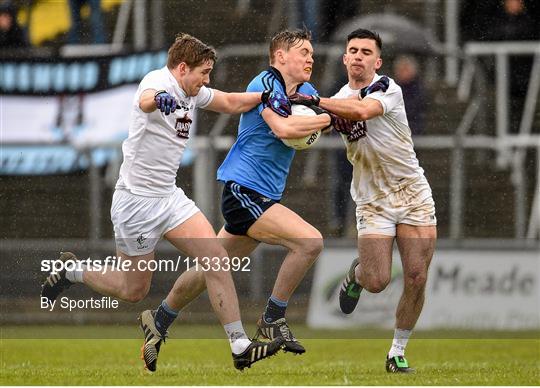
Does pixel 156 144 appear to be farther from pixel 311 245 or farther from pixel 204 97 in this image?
pixel 311 245

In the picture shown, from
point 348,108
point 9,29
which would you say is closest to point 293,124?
point 348,108

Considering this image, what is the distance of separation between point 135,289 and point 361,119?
1.91 metres

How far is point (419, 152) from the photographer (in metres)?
15.0

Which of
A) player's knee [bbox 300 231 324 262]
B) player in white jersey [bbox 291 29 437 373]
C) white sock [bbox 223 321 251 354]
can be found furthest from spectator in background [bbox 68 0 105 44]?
white sock [bbox 223 321 251 354]

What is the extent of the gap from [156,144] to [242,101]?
661 millimetres

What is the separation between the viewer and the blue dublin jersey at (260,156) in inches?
400

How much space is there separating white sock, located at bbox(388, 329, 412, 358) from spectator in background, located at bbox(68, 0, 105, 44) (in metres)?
6.55

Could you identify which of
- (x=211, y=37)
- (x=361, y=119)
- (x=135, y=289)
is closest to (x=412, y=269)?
(x=361, y=119)

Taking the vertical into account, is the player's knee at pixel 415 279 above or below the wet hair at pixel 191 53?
below

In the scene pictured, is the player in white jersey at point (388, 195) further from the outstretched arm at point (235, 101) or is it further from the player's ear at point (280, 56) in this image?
the outstretched arm at point (235, 101)

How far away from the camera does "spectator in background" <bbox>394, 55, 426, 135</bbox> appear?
1496cm

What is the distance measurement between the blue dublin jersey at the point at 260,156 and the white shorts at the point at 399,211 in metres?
0.71

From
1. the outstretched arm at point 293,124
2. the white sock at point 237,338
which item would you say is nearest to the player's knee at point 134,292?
the white sock at point 237,338

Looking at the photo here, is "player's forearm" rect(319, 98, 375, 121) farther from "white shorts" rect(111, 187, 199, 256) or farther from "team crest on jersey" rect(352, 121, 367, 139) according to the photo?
"white shorts" rect(111, 187, 199, 256)
